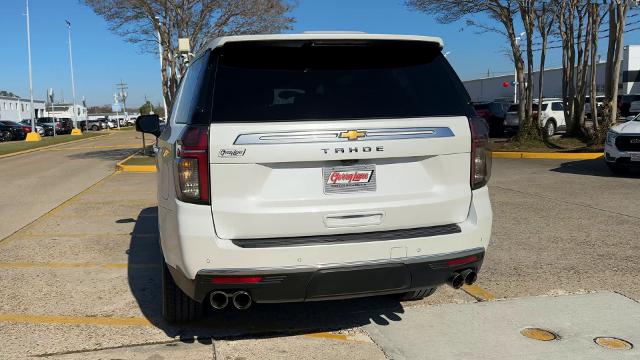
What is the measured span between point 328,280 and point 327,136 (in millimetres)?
785

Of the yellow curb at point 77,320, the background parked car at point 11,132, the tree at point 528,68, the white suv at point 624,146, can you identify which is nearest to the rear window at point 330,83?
the yellow curb at point 77,320

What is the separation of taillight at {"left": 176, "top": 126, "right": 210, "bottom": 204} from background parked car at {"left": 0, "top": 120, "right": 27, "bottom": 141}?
140 ft

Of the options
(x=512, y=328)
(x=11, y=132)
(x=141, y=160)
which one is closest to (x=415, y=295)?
(x=512, y=328)

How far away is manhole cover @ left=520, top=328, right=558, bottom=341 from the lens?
12.3 feet

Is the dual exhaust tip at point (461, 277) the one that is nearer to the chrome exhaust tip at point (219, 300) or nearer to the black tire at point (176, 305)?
the chrome exhaust tip at point (219, 300)

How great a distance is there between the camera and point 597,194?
9320 millimetres

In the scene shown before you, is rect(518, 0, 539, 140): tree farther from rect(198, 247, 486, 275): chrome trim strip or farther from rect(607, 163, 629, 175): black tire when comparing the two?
rect(198, 247, 486, 275): chrome trim strip

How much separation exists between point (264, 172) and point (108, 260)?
3533 millimetres

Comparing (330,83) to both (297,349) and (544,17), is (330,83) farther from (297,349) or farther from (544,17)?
(544,17)

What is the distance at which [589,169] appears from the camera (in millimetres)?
12891

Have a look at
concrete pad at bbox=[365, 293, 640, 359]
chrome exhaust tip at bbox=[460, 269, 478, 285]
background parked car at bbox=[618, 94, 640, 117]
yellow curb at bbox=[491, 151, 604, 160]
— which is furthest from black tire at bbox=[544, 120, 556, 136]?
chrome exhaust tip at bbox=[460, 269, 478, 285]

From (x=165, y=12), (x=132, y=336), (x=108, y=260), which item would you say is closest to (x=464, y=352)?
(x=132, y=336)

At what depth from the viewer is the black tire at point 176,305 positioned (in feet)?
12.8

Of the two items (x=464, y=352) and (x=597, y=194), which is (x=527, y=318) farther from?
(x=597, y=194)
